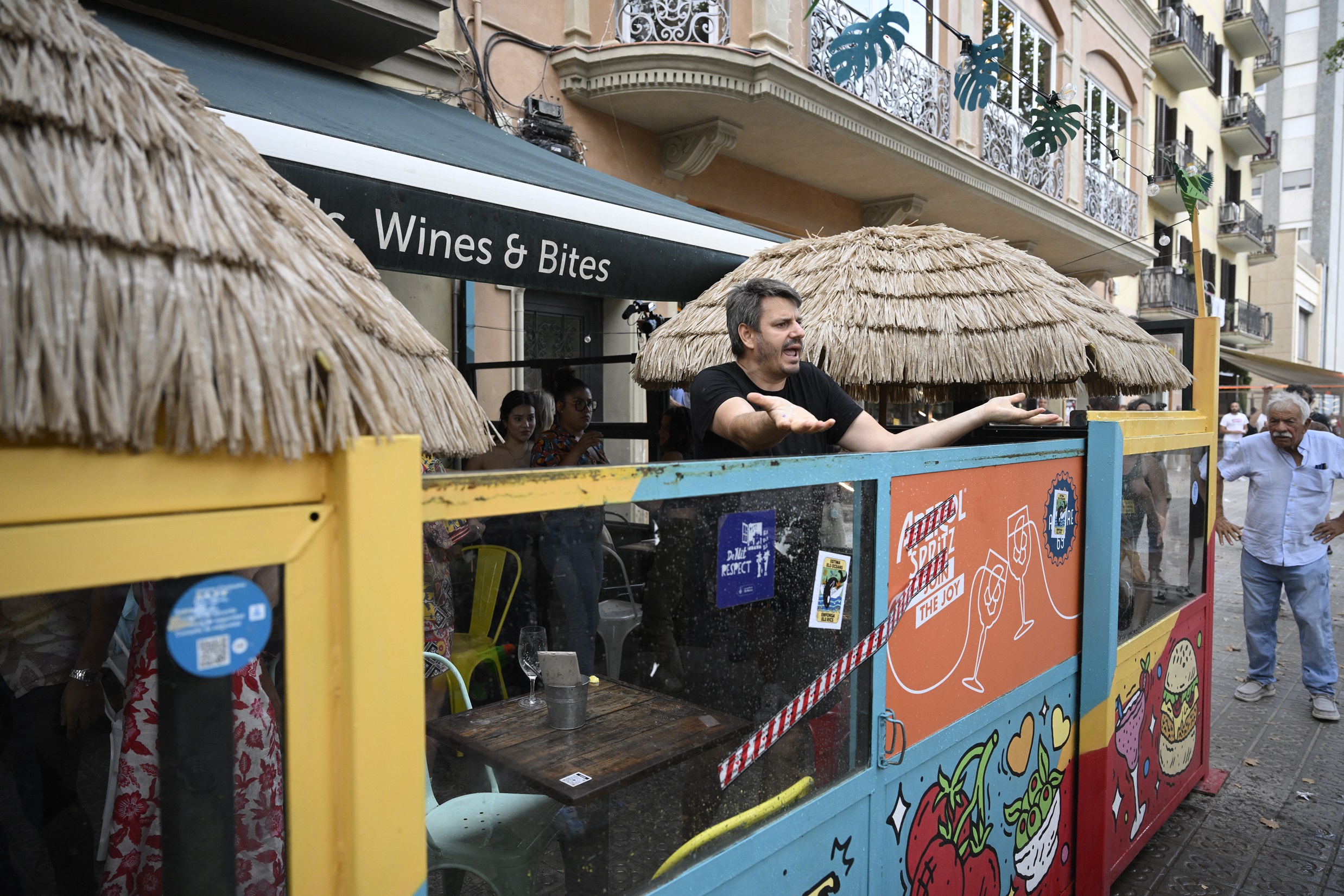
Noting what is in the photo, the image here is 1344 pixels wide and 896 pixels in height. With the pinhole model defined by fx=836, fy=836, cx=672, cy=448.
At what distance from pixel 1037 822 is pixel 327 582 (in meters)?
2.65

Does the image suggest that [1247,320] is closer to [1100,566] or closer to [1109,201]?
[1109,201]

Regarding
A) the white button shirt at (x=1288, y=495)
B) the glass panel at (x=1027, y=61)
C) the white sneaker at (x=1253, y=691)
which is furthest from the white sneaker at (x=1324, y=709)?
the glass panel at (x=1027, y=61)

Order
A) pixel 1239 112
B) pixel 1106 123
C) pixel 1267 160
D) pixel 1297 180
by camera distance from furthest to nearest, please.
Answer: pixel 1297 180
pixel 1267 160
pixel 1239 112
pixel 1106 123

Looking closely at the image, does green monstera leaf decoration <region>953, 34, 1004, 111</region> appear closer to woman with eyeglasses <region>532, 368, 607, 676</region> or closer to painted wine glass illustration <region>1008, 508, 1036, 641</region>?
painted wine glass illustration <region>1008, 508, 1036, 641</region>

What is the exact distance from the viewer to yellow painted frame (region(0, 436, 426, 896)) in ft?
2.97

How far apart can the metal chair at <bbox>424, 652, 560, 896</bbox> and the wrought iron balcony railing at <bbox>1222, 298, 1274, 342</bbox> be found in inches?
1167

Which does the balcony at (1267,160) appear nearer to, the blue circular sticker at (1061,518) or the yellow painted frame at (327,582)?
the blue circular sticker at (1061,518)

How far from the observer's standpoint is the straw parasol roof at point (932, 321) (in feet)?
14.0

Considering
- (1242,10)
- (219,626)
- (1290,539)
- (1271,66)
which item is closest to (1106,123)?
(1290,539)

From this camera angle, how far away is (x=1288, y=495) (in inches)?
216

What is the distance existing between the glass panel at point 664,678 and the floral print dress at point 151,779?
34 cm

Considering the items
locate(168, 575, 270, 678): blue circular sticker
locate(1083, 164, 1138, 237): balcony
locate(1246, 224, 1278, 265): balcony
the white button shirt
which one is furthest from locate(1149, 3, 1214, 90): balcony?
locate(168, 575, 270, 678): blue circular sticker

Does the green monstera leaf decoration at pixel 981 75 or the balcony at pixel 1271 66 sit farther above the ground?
the balcony at pixel 1271 66

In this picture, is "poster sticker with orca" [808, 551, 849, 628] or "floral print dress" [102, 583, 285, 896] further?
"poster sticker with orca" [808, 551, 849, 628]
